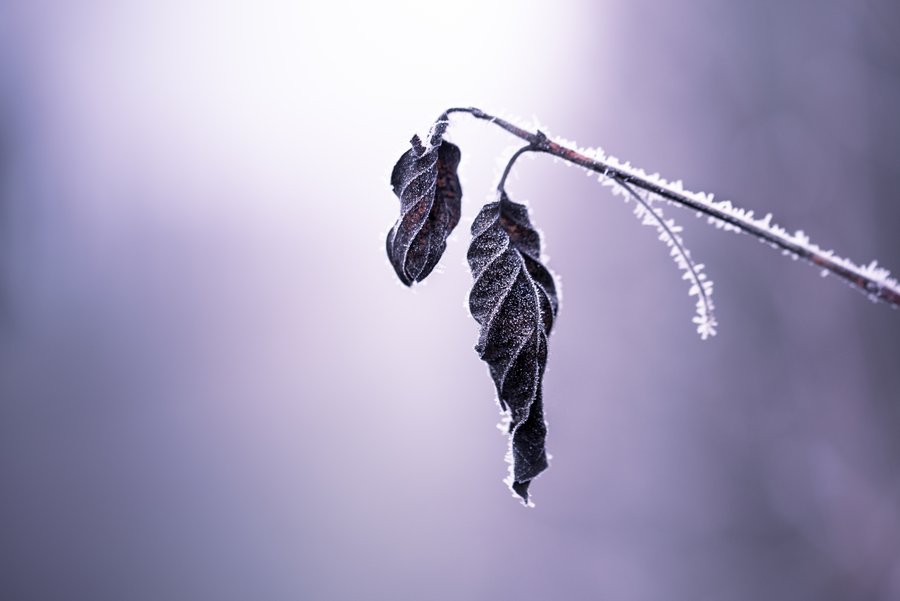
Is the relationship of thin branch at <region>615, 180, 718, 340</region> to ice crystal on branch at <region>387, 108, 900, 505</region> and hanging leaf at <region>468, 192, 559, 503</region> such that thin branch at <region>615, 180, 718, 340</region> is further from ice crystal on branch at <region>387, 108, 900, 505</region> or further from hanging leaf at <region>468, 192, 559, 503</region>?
hanging leaf at <region>468, 192, 559, 503</region>

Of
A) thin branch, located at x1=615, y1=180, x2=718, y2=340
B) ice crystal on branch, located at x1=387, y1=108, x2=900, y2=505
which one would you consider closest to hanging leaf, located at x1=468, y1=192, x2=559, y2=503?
ice crystal on branch, located at x1=387, y1=108, x2=900, y2=505

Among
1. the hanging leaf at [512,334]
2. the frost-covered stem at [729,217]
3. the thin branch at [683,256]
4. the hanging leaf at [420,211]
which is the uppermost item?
the thin branch at [683,256]

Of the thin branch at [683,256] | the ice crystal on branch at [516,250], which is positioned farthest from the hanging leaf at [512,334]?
the thin branch at [683,256]

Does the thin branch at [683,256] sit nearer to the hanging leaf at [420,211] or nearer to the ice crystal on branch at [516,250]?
the ice crystal on branch at [516,250]

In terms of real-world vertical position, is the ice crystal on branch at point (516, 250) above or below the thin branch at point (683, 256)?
below

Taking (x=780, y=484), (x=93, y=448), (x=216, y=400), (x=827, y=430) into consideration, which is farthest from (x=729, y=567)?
(x=93, y=448)
